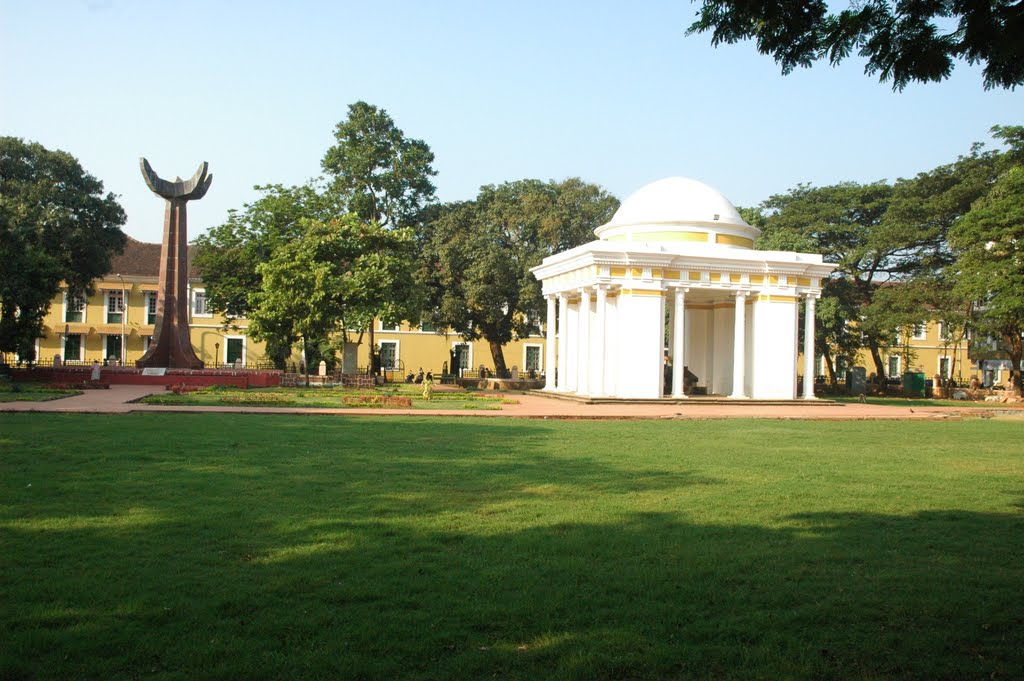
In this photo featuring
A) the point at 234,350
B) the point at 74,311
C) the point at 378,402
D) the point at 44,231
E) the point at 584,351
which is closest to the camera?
the point at 378,402

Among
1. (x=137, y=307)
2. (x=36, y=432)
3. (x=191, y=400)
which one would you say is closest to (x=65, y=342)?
(x=137, y=307)

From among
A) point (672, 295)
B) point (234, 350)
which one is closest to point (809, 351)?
point (672, 295)

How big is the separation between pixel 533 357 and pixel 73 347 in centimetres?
2756

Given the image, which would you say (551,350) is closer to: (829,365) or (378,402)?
(378,402)

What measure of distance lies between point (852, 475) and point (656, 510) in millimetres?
4065

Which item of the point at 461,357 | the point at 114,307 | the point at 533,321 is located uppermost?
the point at 114,307

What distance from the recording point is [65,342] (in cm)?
5225

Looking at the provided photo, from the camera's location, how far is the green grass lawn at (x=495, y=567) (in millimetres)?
4566

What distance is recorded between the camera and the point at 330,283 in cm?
3331

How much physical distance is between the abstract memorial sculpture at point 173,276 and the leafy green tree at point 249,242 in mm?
4723

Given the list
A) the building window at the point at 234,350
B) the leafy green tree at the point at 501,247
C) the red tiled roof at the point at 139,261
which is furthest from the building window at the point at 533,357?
the red tiled roof at the point at 139,261

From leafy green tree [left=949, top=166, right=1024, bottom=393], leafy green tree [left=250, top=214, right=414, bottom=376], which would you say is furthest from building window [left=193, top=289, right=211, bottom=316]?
leafy green tree [left=949, top=166, right=1024, bottom=393]

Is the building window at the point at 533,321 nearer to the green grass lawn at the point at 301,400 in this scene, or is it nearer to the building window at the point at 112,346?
the green grass lawn at the point at 301,400

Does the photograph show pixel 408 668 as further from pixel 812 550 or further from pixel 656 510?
pixel 656 510
